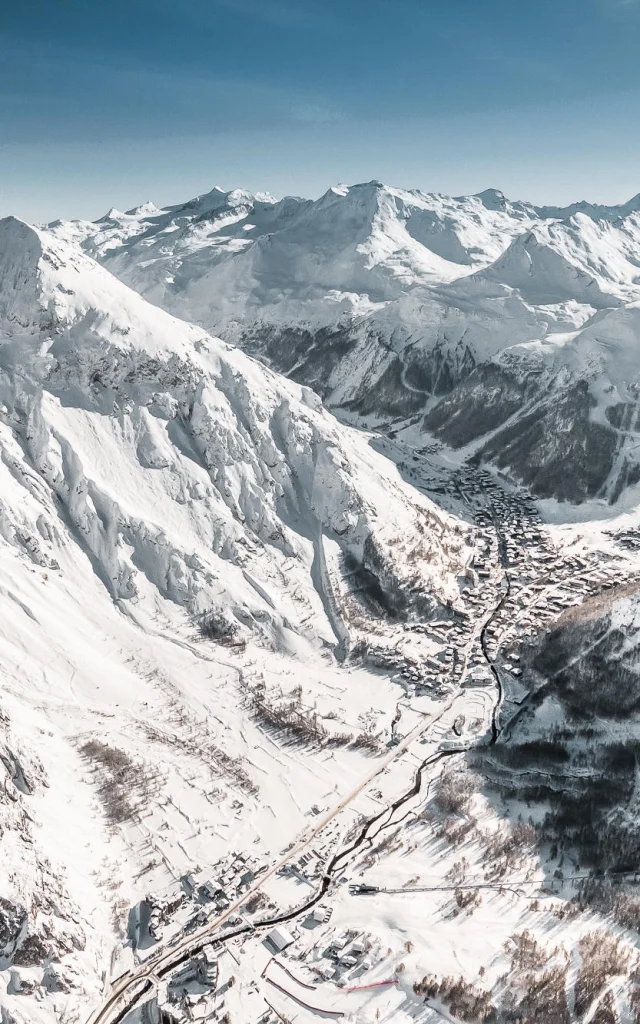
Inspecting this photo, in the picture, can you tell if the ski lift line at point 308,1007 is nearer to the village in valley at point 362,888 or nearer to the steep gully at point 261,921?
the village in valley at point 362,888

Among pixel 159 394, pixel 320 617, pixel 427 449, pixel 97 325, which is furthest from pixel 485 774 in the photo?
pixel 427 449

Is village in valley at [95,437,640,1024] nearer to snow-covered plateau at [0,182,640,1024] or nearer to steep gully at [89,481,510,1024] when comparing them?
steep gully at [89,481,510,1024]

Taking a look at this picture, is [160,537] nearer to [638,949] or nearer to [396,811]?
[396,811]

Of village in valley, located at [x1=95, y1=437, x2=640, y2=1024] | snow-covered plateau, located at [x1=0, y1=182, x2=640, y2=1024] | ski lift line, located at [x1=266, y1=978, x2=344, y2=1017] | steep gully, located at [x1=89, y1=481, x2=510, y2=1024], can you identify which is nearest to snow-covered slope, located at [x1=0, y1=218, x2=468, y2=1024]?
snow-covered plateau, located at [x1=0, y1=182, x2=640, y2=1024]


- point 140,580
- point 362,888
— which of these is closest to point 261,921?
point 362,888

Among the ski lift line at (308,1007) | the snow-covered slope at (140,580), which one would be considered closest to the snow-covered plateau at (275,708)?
the ski lift line at (308,1007)
